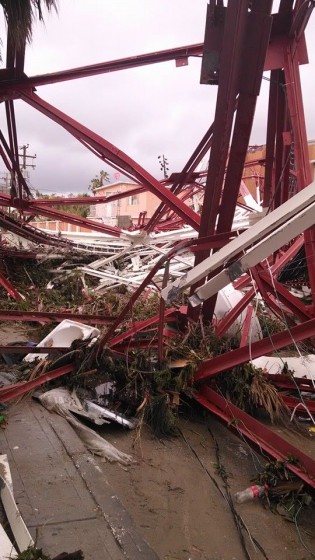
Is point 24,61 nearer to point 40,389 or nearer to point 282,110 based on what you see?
point 282,110

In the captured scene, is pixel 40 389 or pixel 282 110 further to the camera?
pixel 282 110

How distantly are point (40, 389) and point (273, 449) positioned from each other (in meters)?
2.32

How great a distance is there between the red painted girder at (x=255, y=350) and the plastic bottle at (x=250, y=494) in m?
1.09

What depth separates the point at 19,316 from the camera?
252 inches

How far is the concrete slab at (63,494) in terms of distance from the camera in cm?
255

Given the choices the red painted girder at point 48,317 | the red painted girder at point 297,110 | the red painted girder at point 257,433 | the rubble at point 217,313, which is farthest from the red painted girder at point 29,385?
the red painted girder at point 297,110

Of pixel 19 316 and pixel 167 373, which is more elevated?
pixel 19 316

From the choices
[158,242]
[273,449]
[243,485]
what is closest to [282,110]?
[273,449]

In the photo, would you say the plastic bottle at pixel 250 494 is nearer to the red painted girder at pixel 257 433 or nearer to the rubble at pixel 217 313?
the rubble at pixel 217 313

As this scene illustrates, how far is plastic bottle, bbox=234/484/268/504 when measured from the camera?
3.75 metres

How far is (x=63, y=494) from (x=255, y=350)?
2.08m

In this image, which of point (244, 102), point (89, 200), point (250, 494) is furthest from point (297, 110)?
point (89, 200)

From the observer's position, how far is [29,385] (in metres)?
4.44

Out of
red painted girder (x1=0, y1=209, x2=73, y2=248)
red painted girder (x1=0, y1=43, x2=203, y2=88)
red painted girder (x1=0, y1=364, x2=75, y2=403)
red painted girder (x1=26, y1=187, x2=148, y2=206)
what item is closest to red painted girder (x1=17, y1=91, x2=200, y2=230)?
red painted girder (x1=0, y1=43, x2=203, y2=88)
